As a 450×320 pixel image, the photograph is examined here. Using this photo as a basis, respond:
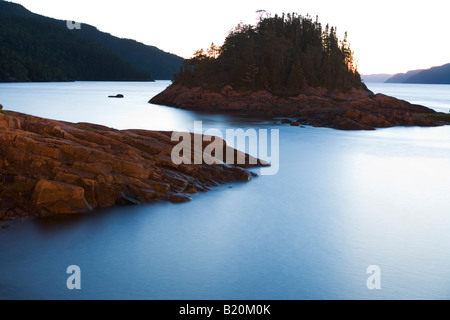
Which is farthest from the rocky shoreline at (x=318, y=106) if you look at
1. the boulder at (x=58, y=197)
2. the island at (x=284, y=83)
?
the boulder at (x=58, y=197)

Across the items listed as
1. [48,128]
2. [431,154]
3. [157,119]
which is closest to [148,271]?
[48,128]

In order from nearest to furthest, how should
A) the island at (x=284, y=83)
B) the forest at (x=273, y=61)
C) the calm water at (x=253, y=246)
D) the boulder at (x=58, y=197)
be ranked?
the calm water at (x=253, y=246), the boulder at (x=58, y=197), the island at (x=284, y=83), the forest at (x=273, y=61)

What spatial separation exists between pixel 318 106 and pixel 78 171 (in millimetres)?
59814

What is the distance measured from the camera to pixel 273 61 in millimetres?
89125

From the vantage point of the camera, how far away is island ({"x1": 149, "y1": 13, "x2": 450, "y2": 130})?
63500 millimetres

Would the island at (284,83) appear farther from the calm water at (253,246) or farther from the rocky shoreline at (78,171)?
the rocky shoreline at (78,171)

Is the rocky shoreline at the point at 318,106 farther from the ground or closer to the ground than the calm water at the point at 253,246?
farther from the ground

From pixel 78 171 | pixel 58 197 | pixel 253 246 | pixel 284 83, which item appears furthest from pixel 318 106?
pixel 58 197

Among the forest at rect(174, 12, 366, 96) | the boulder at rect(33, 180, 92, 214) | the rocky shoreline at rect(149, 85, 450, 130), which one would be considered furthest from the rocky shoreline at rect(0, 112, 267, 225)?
the forest at rect(174, 12, 366, 96)

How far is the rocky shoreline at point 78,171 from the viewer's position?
16.2 m

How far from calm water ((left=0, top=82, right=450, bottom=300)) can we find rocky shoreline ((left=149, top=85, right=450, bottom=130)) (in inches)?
1260

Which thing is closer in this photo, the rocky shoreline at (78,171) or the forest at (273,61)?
the rocky shoreline at (78,171)

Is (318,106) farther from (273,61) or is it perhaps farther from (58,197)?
(58,197)

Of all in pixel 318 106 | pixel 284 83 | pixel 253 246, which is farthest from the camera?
pixel 284 83
